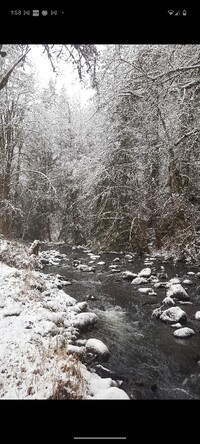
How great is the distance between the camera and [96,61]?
3.09 meters

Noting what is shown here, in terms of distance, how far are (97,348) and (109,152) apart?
→ 7475mm

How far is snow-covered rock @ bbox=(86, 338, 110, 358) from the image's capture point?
3287 millimetres


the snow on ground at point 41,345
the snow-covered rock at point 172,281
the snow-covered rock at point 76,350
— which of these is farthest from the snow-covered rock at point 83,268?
the snow-covered rock at point 76,350

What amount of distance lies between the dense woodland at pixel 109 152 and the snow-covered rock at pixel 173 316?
2.31m

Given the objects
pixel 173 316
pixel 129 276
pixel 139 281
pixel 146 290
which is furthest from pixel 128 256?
pixel 173 316

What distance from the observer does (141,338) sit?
3.85 m

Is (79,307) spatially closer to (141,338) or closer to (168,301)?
(141,338)

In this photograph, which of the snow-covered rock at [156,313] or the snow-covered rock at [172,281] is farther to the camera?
the snow-covered rock at [172,281]

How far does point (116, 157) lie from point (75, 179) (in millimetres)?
1731

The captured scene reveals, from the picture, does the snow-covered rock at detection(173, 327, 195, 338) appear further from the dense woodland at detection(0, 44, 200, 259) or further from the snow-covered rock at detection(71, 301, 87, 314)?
the dense woodland at detection(0, 44, 200, 259)

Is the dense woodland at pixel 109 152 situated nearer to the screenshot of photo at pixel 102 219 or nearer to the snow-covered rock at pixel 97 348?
the screenshot of photo at pixel 102 219

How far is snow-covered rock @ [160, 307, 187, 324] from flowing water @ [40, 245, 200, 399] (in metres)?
0.10

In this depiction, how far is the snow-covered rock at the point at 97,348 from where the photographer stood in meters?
3.29
